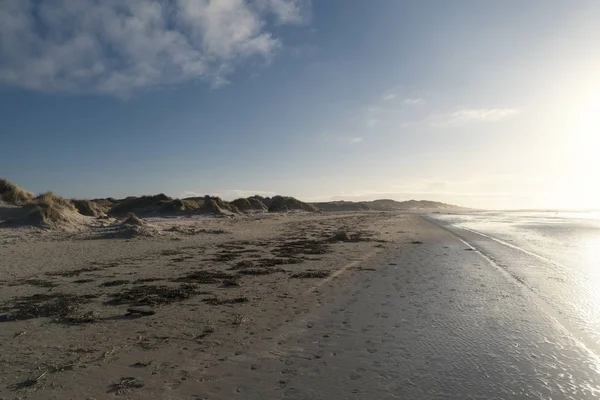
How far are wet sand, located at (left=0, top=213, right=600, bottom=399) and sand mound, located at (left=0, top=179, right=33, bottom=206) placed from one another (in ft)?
53.0

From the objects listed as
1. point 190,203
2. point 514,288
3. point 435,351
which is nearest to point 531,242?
point 514,288

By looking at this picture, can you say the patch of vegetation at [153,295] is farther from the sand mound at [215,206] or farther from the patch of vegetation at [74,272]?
the sand mound at [215,206]

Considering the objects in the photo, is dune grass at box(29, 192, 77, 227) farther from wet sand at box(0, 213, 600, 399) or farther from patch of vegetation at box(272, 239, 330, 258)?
patch of vegetation at box(272, 239, 330, 258)

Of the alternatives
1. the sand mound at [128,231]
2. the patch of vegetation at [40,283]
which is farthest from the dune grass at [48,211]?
the patch of vegetation at [40,283]

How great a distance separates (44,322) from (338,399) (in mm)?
5497

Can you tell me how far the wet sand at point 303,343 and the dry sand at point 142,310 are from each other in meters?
0.03

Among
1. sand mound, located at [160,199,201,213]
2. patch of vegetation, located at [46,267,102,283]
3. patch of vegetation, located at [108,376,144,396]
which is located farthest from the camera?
sand mound, located at [160,199,201,213]

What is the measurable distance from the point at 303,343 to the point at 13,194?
2634 cm

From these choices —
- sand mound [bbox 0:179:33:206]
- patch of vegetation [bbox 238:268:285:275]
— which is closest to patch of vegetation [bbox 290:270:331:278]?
patch of vegetation [bbox 238:268:285:275]

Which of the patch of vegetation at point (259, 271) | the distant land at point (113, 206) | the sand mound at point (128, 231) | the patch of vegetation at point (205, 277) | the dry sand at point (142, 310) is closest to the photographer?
the dry sand at point (142, 310)

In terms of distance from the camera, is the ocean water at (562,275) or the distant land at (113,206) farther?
the distant land at (113,206)

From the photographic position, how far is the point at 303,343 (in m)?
5.84

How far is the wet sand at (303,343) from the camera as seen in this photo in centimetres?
443

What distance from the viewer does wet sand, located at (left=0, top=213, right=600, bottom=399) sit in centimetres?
443
